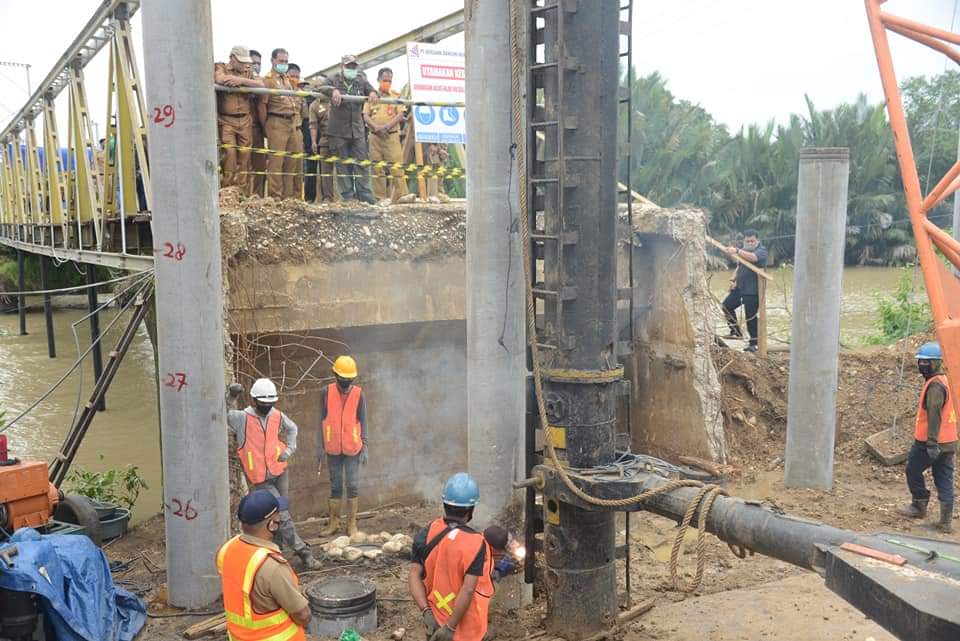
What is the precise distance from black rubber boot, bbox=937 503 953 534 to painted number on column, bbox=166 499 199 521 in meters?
7.94

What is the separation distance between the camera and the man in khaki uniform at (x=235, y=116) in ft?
33.4

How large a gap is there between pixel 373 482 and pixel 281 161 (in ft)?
13.9

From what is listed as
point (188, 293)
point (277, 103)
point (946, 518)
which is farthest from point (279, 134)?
point (946, 518)

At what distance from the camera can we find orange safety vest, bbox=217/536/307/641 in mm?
4199

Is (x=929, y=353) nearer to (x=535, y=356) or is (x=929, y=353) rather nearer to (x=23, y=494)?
(x=535, y=356)

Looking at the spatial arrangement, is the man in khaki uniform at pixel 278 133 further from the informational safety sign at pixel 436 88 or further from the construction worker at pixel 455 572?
the construction worker at pixel 455 572

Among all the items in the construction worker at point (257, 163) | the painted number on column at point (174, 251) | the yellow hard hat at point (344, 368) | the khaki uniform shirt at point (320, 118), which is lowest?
the yellow hard hat at point (344, 368)

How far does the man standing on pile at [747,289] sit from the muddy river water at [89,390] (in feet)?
1.28

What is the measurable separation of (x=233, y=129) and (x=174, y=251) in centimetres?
402

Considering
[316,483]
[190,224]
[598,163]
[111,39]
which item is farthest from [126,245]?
[598,163]

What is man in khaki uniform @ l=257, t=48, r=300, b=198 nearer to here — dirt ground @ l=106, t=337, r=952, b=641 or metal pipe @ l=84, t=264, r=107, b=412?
dirt ground @ l=106, t=337, r=952, b=641

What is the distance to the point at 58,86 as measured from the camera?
720 inches

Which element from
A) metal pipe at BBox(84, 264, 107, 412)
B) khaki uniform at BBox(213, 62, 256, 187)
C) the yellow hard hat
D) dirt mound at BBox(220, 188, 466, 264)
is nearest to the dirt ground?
the yellow hard hat

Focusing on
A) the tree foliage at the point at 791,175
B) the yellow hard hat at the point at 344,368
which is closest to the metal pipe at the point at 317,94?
the yellow hard hat at the point at 344,368
